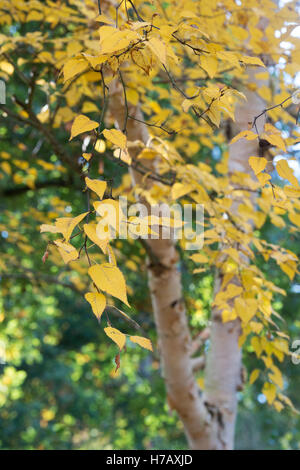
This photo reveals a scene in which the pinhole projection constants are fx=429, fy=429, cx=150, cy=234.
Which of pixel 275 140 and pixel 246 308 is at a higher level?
pixel 275 140

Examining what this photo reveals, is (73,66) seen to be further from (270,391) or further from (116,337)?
(270,391)

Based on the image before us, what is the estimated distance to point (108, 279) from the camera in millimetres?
613

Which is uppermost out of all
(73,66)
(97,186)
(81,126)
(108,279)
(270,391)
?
(73,66)

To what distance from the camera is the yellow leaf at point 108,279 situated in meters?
0.60

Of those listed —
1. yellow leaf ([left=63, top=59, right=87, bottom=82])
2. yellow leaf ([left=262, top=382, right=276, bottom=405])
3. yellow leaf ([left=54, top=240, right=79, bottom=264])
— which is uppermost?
yellow leaf ([left=63, top=59, right=87, bottom=82])

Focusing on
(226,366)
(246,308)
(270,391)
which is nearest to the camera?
(246,308)

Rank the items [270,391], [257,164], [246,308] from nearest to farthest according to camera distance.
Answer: [257,164] → [246,308] → [270,391]

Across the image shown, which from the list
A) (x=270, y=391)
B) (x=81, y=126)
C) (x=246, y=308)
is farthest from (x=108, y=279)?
(x=270, y=391)

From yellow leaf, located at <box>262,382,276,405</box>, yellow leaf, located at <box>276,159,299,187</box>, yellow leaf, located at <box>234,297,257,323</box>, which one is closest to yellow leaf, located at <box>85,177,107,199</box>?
yellow leaf, located at <box>276,159,299,187</box>

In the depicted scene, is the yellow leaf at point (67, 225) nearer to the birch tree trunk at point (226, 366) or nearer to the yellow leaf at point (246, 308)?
Result: the yellow leaf at point (246, 308)

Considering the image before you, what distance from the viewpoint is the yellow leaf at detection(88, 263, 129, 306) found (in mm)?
605

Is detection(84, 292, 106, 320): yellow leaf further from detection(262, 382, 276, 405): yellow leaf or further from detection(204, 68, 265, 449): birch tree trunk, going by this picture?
detection(204, 68, 265, 449): birch tree trunk

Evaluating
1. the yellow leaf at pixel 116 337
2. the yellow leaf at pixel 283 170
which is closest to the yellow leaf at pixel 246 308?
the yellow leaf at pixel 283 170
